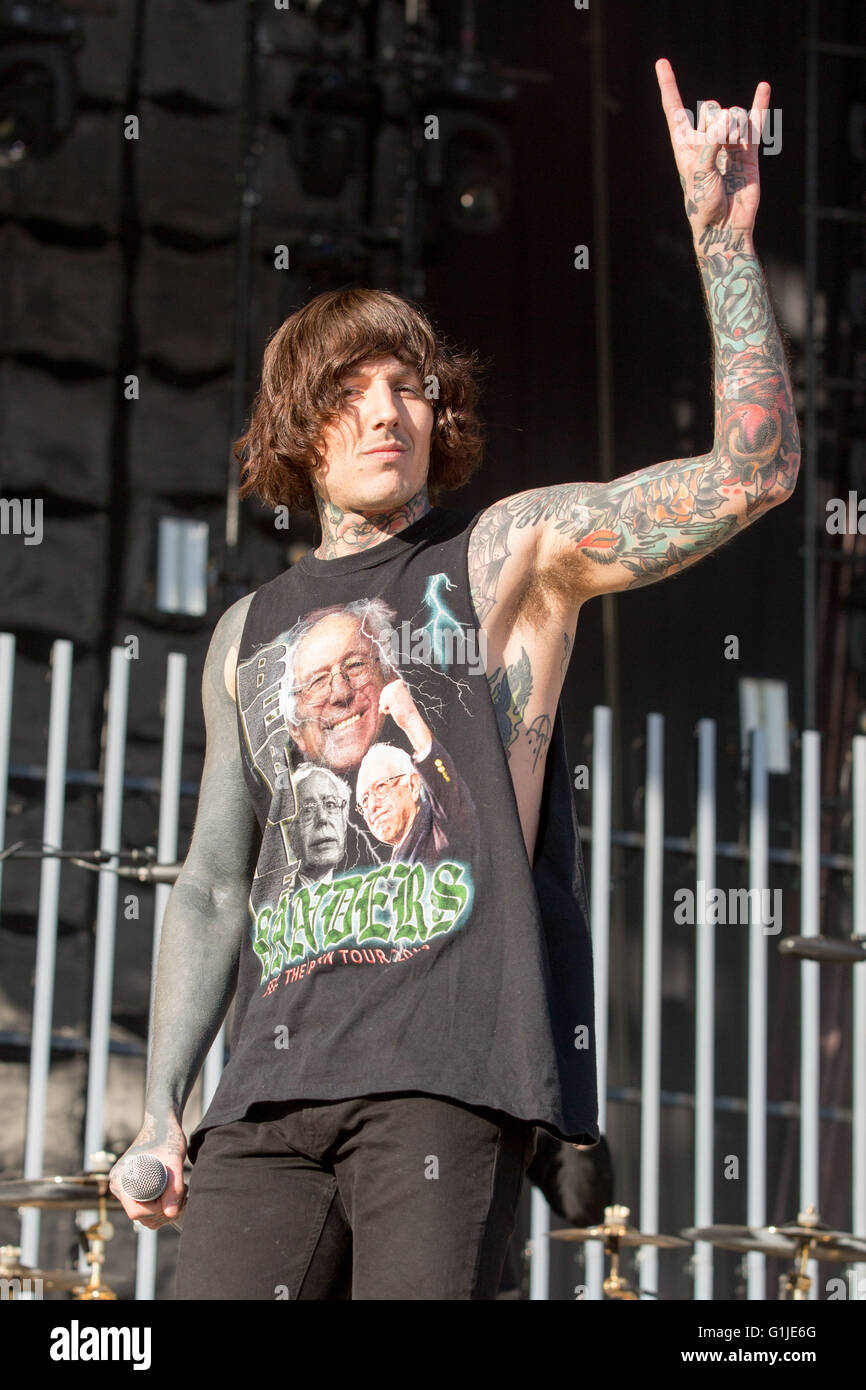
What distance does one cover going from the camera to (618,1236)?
13.7 feet

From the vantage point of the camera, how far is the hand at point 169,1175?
6.40 ft

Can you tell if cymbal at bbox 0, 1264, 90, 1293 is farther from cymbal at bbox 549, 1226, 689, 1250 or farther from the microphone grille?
the microphone grille

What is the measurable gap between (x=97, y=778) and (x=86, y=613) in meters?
1.01

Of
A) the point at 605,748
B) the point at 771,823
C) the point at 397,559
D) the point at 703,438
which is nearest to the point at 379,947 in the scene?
the point at 397,559

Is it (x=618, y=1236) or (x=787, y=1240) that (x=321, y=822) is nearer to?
(x=618, y=1236)

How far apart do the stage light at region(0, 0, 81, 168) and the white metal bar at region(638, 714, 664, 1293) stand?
276 centimetres

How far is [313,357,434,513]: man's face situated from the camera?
2.12 metres

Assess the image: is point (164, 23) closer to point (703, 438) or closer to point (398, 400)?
point (703, 438)

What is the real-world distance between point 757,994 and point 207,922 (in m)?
3.12

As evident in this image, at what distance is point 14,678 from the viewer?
5.77 meters

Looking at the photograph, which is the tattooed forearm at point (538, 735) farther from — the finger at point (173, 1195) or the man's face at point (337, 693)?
the finger at point (173, 1195)

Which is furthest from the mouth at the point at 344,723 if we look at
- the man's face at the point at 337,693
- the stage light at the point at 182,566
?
the stage light at the point at 182,566

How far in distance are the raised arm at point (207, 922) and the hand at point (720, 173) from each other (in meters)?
0.76

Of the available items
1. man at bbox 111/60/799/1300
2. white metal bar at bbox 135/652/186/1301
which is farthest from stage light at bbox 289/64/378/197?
man at bbox 111/60/799/1300
